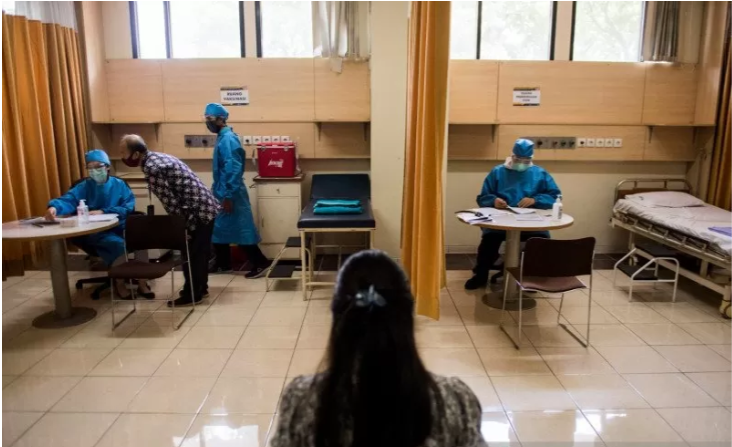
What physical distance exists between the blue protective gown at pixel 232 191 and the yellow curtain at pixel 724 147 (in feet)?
15.7

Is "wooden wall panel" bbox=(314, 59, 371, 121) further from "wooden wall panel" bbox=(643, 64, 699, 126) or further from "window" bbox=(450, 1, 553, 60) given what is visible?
Result: "wooden wall panel" bbox=(643, 64, 699, 126)

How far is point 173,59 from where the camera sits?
5.22 metres

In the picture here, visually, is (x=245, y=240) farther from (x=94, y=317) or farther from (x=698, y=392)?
(x=698, y=392)

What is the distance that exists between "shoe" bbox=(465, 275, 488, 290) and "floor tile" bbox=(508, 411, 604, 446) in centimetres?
195

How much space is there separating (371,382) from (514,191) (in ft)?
11.6

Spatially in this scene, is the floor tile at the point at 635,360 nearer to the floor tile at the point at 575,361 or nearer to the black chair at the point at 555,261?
the floor tile at the point at 575,361

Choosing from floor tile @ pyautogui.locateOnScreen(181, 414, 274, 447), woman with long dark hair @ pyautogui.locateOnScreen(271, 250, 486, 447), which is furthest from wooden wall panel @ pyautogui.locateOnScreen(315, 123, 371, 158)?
woman with long dark hair @ pyautogui.locateOnScreen(271, 250, 486, 447)

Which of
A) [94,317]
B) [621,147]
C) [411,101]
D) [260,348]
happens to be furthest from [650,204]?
[94,317]

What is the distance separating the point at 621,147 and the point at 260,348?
443 cm

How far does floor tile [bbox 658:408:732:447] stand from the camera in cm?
232

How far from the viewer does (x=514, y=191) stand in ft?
14.0

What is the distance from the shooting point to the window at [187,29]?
524cm

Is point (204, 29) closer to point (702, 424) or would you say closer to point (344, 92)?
point (344, 92)

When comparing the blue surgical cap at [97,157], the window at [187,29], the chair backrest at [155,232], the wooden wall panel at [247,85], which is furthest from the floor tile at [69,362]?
the window at [187,29]
